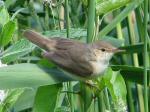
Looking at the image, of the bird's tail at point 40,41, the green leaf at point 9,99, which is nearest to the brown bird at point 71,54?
the bird's tail at point 40,41

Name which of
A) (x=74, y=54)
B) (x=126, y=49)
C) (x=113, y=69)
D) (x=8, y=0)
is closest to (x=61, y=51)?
(x=74, y=54)

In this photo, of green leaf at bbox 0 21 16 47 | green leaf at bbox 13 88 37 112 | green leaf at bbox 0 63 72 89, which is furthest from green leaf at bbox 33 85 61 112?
green leaf at bbox 13 88 37 112

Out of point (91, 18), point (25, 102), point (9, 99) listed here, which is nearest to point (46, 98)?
point (9, 99)

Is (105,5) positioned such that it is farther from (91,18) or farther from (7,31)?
(7,31)

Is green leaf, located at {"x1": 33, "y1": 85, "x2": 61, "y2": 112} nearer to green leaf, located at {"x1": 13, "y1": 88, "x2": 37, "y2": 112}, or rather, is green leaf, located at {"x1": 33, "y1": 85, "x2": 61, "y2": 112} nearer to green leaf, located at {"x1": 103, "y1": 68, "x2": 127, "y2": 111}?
green leaf, located at {"x1": 103, "y1": 68, "x2": 127, "y2": 111}

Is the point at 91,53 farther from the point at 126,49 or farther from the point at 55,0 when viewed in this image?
the point at 55,0

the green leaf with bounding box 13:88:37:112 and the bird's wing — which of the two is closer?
the bird's wing
